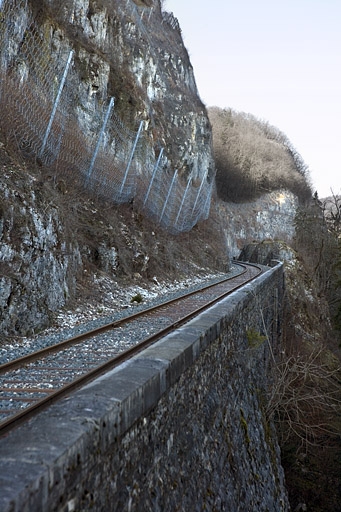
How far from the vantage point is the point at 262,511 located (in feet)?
19.3

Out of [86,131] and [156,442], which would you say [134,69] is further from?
[156,442]

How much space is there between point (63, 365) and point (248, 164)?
2862 inches

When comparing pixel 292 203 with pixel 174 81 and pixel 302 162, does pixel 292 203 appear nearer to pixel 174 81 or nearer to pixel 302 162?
pixel 302 162

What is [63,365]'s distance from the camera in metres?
5.41

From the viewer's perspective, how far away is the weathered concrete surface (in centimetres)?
200

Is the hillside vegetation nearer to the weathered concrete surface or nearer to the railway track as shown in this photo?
the railway track

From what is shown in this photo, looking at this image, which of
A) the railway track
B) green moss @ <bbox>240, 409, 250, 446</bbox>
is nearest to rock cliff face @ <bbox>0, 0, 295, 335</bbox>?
the railway track

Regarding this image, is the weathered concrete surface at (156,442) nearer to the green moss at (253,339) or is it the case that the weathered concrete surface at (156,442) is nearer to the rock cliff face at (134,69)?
the green moss at (253,339)

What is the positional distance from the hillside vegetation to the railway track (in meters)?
63.4

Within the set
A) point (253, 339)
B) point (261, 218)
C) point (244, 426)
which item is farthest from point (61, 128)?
point (261, 218)

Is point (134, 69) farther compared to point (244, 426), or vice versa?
point (134, 69)

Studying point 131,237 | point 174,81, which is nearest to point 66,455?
point 131,237

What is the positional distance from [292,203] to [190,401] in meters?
74.5

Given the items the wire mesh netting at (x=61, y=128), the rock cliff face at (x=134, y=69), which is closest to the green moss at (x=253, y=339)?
the wire mesh netting at (x=61, y=128)
